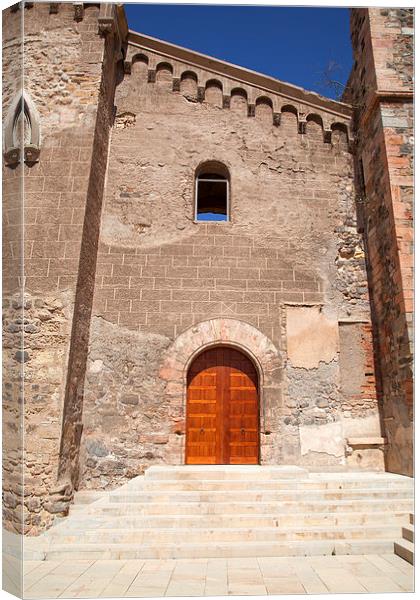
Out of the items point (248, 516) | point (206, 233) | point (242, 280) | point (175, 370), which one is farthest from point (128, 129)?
point (248, 516)

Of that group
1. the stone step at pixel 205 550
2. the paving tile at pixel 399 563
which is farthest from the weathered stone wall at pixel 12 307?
the paving tile at pixel 399 563

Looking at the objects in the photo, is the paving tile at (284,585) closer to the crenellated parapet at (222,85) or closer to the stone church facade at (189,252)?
the stone church facade at (189,252)

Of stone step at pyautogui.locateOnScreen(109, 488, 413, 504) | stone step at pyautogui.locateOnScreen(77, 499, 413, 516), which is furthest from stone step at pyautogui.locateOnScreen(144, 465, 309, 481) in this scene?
stone step at pyautogui.locateOnScreen(77, 499, 413, 516)

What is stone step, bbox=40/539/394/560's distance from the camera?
15.3ft

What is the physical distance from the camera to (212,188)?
29.3 feet

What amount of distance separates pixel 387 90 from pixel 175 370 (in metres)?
5.28

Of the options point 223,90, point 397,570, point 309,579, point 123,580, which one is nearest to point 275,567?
point 309,579

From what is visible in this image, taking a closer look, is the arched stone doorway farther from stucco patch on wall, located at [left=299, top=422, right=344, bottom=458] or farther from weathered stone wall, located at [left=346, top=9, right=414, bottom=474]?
weathered stone wall, located at [left=346, top=9, right=414, bottom=474]

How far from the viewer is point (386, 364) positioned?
731 centimetres

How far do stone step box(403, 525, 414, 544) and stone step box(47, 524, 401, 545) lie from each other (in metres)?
0.09

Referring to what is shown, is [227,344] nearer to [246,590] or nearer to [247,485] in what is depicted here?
[247,485]

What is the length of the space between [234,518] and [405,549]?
167 centimetres

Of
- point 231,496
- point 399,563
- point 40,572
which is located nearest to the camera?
point 40,572

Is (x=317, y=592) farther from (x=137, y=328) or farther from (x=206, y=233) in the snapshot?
(x=206, y=233)
